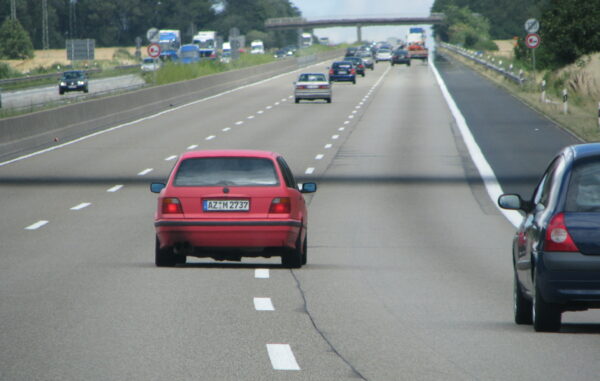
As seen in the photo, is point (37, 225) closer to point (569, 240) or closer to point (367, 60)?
point (569, 240)

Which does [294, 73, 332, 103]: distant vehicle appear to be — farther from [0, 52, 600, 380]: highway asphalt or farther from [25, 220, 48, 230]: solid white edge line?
[25, 220, 48, 230]: solid white edge line

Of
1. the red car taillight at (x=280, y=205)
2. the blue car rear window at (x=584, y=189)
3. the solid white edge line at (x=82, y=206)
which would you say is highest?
the blue car rear window at (x=584, y=189)

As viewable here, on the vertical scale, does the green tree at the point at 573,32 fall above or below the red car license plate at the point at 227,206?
above

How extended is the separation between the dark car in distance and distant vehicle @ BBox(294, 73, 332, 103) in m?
51.8

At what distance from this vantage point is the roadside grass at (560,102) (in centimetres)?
3962

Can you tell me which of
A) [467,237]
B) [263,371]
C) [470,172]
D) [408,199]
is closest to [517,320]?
[263,371]

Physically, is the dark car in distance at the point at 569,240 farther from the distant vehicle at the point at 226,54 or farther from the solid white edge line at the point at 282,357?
the distant vehicle at the point at 226,54

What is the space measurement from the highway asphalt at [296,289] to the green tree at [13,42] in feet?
358

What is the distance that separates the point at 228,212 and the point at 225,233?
27cm

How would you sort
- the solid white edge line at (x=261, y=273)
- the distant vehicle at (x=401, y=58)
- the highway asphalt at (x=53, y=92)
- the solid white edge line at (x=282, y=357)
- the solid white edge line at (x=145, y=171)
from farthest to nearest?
1. the distant vehicle at (x=401, y=58)
2. the highway asphalt at (x=53, y=92)
3. the solid white edge line at (x=145, y=171)
4. the solid white edge line at (x=261, y=273)
5. the solid white edge line at (x=282, y=357)

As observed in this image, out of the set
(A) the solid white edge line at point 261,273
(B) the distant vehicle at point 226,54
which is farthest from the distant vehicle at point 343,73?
(A) the solid white edge line at point 261,273

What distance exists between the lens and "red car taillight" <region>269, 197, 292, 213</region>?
47.3 ft

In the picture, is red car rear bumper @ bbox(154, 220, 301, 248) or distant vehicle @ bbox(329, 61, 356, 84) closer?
red car rear bumper @ bbox(154, 220, 301, 248)

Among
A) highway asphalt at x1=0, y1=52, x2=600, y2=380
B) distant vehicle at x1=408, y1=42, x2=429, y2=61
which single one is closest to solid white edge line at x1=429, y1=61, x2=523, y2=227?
highway asphalt at x1=0, y1=52, x2=600, y2=380
